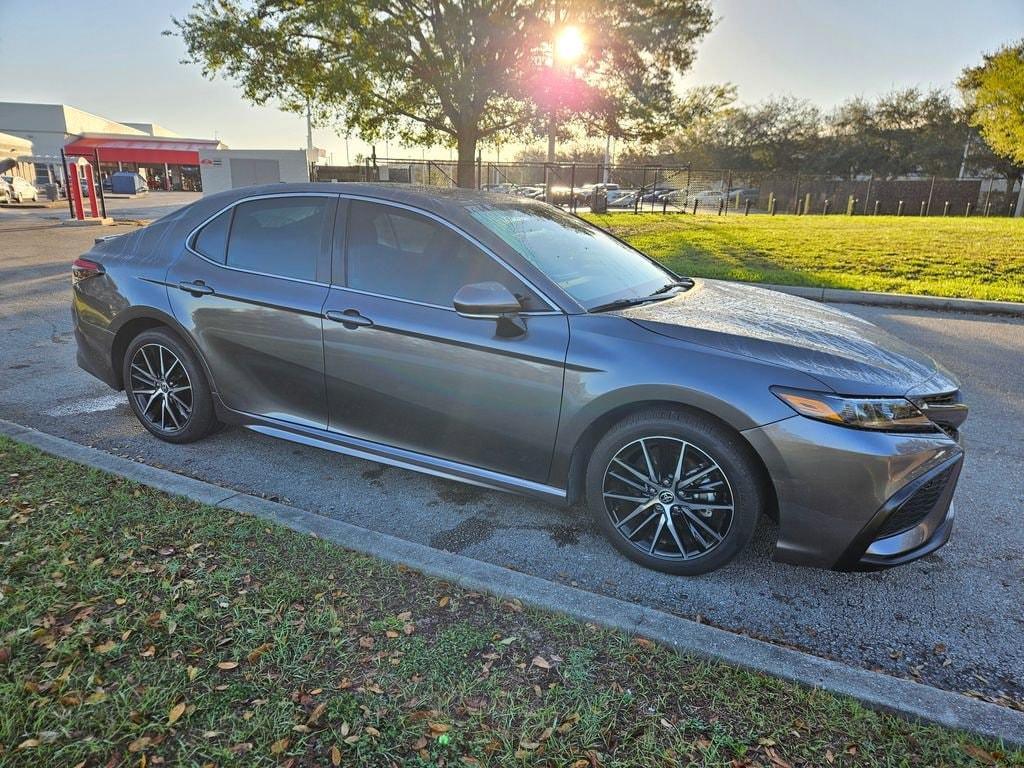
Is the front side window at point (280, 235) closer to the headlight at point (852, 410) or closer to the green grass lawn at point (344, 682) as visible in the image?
the green grass lawn at point (344, 682)

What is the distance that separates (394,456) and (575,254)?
1.47 metres

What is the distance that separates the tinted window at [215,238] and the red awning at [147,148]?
182 feet

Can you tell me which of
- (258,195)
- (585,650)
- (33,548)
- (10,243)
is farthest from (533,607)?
(10,243)

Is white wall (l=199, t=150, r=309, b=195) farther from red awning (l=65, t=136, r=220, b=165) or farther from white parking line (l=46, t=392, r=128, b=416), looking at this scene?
white parking line (l=46, t=392, r=128, b=416)

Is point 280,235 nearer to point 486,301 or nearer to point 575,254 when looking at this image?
point 486,301

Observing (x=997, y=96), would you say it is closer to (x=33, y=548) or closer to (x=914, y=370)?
(x=914, y=370)

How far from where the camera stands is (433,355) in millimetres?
3207

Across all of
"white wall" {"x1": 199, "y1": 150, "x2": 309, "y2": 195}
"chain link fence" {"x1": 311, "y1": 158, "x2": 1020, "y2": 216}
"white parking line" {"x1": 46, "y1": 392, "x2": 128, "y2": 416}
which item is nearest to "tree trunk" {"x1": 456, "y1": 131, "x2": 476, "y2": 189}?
"chain link fence" {"x1": 311, "y1": 158, "x2": 1020, "y2": 216}

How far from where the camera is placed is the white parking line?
4805 mm

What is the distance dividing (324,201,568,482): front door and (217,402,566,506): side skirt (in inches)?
1.6

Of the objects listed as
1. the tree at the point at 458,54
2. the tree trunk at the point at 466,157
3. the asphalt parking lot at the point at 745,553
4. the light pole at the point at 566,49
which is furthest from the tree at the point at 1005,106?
the asphalt parking lot at the point at 745,553

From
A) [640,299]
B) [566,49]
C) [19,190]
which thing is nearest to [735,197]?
[566,49]

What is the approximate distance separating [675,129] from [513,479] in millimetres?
18761

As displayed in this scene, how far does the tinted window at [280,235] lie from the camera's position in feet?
12.0
